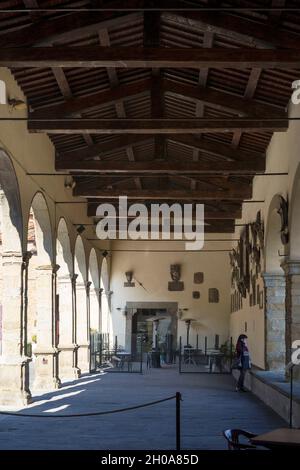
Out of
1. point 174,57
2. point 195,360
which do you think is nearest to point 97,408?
point 174,57

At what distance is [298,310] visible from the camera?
12812mm

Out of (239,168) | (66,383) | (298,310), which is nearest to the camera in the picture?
(298,310)

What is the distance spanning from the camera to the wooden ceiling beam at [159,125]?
12.9 metres

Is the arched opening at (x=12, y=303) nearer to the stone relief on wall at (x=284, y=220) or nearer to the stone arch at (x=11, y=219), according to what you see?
the stone arch at (x=11, y=219)

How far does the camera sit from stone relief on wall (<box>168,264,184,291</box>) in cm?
2973

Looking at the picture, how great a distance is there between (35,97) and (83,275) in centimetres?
966

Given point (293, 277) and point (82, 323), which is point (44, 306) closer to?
point (293, 277)

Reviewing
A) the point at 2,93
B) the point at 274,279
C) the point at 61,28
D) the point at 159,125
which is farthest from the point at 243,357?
the point at 61,28

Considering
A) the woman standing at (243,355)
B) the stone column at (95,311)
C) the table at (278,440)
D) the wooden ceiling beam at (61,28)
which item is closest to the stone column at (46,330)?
the woman standing at (243,355)

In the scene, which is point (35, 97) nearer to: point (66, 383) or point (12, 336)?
point (12, 336)

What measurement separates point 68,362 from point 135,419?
827cm

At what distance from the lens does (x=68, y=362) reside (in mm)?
19906

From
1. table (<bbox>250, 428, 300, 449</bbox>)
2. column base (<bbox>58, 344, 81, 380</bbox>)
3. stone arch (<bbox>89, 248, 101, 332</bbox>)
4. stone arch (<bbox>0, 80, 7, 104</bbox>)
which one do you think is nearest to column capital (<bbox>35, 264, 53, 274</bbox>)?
column base (<bbox>58, 344, 81, 380</bbox>)

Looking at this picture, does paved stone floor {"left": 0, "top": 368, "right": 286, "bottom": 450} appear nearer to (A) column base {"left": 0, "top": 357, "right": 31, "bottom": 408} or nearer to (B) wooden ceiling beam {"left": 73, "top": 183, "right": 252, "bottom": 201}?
(A) column base {"left": 0, "top": 357, "right": 31, "bottom": 408}
